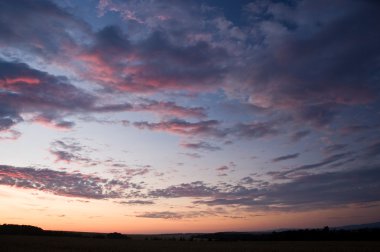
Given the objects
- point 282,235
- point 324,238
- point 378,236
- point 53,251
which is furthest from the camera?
point 282,235

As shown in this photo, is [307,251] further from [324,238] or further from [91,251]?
[324,238]

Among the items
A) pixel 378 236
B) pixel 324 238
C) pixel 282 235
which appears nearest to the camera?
pixel 378 236

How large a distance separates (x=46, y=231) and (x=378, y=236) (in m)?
106

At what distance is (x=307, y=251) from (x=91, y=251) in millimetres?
26154

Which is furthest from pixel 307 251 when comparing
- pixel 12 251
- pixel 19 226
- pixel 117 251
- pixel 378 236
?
pixel 19 226

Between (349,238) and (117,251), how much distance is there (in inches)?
2333

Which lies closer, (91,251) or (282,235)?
(91,251)

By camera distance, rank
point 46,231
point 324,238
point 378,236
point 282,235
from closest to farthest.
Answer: point 378,236
point 324,238
point 282,235
point 46,231

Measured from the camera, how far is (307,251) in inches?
1581

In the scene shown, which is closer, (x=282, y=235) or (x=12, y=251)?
(x=12, y=251)

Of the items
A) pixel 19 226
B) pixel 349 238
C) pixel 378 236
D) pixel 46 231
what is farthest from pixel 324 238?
pixel 19 226

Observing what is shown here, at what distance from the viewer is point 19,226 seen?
127 m

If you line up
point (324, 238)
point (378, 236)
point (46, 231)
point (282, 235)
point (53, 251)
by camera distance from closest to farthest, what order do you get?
point (53, 251), point (378, 236), point (324, 238), point (282, 235), point (46, 231)

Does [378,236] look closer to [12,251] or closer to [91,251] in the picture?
[91,251]
